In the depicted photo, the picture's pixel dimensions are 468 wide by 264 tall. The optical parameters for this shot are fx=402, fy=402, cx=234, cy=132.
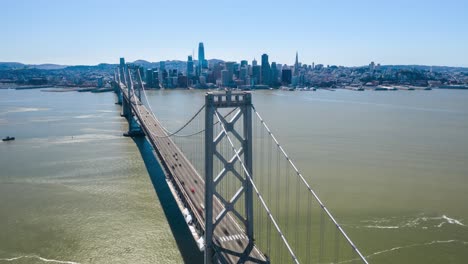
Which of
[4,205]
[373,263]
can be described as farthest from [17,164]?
[373,263]

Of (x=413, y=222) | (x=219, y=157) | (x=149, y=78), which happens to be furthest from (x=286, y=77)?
(x=219, y=157)

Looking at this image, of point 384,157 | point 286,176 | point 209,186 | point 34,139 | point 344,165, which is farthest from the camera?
point 34,139

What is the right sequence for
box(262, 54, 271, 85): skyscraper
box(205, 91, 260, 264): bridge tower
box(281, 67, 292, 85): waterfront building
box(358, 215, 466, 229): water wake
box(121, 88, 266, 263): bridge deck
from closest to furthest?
box(205, 91, 260, 264): bridge tower
box(121, 88, 266, 263): bridge deck
box(358, 215, 466, 229): water wake
box(262, 54, 271, 85): skyscraper
box(281, 67, 292, 85): waterfront building

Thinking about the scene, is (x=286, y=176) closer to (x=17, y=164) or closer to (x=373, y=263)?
(x=373, y=263)

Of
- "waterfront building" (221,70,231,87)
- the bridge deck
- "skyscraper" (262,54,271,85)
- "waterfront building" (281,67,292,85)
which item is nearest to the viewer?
the bridge deck

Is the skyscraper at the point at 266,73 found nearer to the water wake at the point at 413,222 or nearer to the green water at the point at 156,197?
the green water at the point at 156,197

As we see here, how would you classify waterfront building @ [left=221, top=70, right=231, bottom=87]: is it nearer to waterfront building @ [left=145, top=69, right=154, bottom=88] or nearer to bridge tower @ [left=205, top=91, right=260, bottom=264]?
waterfront building @ [left=145, top=69, right=154, bottom=88]

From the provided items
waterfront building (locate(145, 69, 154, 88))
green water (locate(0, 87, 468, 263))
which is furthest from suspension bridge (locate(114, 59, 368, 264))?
waterfront building (locate(145, 69, 154, 88))
